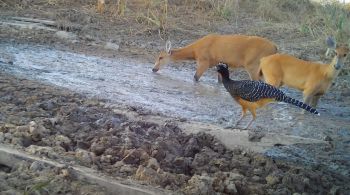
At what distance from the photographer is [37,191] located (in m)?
3.89

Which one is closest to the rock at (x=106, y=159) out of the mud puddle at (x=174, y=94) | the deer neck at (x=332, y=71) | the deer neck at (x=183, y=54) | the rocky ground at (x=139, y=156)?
the rocky ground at (x=139, y=156)

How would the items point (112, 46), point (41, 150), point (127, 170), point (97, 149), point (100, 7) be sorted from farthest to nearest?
point (100, 7), point (112, 46), point (97, 149), point (41, 150), point (127, 170)

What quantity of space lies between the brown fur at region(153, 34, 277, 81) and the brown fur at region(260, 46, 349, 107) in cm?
110

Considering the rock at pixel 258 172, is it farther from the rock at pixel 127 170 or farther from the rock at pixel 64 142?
the rock at pixel 64 142

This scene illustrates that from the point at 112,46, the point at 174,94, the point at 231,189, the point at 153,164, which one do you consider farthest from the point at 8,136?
the point at 112,46

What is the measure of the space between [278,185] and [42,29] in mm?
8055

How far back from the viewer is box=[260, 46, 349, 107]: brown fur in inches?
312

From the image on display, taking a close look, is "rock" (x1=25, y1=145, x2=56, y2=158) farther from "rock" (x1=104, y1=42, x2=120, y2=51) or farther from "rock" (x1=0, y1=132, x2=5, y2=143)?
"rock" (x1=104, y1=42, x2=120, y2=51)

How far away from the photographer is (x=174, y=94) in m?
8.38

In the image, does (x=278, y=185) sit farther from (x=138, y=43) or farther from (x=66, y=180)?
(x=138, y=43)

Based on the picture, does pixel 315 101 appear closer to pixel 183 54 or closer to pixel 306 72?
pixel 306 72

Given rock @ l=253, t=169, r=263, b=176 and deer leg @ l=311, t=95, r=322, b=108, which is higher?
rock @ l=253, t=169, r=263, b=176

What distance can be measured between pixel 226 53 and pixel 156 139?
4.91m

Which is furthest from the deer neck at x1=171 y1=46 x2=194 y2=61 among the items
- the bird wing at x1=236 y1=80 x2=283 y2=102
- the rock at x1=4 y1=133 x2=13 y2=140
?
the rock at x1=4 y1=133 x2=13 y2=140
